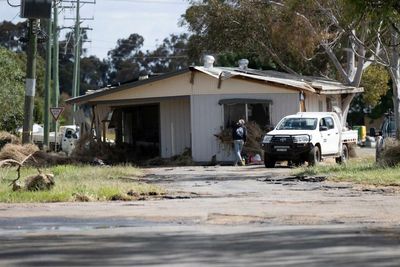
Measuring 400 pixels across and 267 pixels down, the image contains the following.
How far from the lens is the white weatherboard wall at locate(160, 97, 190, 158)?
3222cm

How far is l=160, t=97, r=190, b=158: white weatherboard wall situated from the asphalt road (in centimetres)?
1431

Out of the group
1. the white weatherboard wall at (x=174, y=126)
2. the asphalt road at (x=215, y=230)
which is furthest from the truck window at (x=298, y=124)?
the asphalt road at (x=215, y=230)

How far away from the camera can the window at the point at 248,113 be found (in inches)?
1218

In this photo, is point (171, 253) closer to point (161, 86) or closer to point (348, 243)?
point (348, 243)

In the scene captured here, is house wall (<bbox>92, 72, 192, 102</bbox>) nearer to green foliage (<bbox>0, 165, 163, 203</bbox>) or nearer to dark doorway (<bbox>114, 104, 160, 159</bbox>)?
dark doorway (<bbox>114, 104, 160, 159</bbox>)

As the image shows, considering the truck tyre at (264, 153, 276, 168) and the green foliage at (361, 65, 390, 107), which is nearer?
the truck tyre at (264, 153, 276, 168)

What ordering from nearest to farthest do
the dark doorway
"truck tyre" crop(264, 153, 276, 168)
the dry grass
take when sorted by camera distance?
"truck tyre" crop(264, 153, 276, 168) < the dry grass < the dark doorway

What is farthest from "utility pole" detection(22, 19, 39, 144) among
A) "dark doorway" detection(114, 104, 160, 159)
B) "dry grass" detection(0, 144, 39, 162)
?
"dark doorway" detection(114, 104, 160, 159)

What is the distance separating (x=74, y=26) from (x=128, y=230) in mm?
49481

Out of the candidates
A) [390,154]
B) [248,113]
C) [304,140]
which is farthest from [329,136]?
[390,154]

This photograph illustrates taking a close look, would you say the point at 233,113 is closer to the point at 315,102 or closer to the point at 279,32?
the point at 315,102

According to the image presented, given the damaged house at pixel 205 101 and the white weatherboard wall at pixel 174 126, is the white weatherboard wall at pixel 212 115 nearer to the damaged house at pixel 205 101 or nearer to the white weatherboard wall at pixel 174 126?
the damaged house at pixel 205 101

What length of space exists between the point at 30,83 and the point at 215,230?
64.2ft

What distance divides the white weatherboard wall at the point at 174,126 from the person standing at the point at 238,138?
11.4 ft
